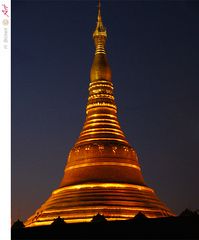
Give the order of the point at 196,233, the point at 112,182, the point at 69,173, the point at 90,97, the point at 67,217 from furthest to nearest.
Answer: the point at 90,97 → the point at 69,173 → the point at 112,182 → the point at 67,217 → the point at 196,233

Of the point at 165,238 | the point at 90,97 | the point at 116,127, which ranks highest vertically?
the point at 90,97

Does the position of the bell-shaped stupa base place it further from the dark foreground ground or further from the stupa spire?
the stupa spire

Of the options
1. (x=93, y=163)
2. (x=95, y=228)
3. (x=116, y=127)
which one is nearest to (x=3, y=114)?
(x=95, y=228)

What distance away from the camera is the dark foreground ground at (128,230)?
24.7 ft

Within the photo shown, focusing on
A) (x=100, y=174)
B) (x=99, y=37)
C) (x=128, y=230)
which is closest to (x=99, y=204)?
(x=100, y=174)

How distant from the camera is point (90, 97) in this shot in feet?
40.6

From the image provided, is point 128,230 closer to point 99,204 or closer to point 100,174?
point 99,204

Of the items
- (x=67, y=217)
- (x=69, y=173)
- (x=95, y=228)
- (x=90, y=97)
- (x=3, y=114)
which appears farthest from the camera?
(x=90, y=97)

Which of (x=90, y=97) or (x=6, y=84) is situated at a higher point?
(x=90, y=97)

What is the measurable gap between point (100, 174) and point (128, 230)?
3.27 metres

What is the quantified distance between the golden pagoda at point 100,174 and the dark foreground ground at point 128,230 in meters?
1.60

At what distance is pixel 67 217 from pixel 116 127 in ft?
10.0

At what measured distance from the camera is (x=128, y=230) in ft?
25.3

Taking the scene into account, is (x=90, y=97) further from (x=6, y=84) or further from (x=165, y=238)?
(x=6, y=84)
